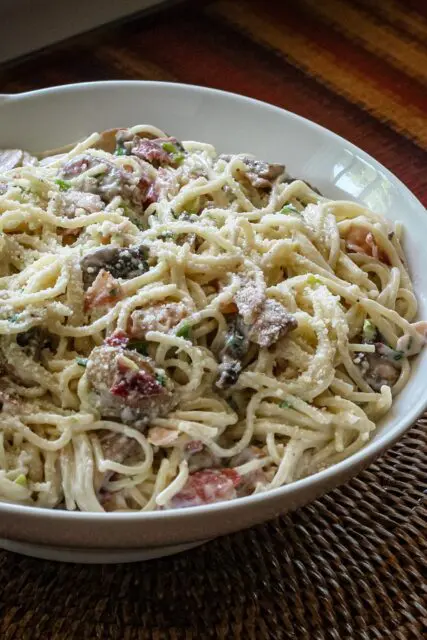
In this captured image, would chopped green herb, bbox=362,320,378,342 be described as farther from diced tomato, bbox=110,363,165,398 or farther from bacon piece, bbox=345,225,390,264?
diced tomato, bbox=110,363,165,398

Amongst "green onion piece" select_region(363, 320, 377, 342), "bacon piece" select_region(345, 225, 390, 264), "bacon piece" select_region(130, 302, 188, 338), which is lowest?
"bacon piece" select_region(130, 302, 188, 338)

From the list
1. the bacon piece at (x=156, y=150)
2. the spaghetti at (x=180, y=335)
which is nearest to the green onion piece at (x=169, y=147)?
the bacon piece at (x=156, y=150)

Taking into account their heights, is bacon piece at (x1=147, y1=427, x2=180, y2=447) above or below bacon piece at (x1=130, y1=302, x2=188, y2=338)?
below

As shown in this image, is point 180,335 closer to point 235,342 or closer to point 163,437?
point 235,342

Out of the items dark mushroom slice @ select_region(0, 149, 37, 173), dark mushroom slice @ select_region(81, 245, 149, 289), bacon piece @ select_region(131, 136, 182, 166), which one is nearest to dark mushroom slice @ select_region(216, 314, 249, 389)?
dark mushroom slice @ select_region(81, 245, 149, 289)

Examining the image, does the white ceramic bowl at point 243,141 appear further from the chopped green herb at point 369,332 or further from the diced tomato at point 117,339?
the diced tomato at point 117,339

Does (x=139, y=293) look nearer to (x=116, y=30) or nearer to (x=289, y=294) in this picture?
(x=289, y=294)

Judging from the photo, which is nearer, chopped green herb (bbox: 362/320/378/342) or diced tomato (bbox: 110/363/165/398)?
diced tomato (bbox: 110/363/165/398)
